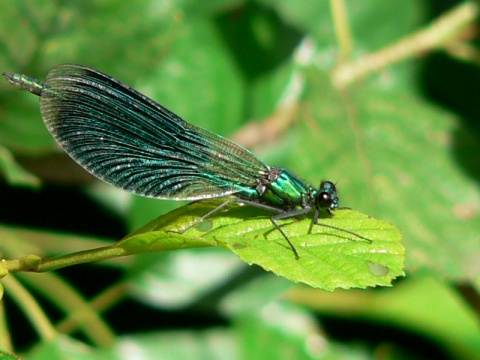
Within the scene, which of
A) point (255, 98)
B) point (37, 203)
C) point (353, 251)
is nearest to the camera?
point (353, 251)

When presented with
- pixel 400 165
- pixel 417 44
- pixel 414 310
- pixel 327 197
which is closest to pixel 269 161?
pixel 400 165

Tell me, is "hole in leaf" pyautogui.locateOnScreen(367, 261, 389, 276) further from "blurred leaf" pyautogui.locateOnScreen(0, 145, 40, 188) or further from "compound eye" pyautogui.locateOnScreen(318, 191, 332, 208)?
"blurred leaf" pyautogui.locateOnScreen(0, 145, 40, 188)

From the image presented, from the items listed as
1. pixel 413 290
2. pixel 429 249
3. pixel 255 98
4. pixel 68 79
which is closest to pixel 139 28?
pixel 68 79

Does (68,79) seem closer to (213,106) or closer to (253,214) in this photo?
(253,214)

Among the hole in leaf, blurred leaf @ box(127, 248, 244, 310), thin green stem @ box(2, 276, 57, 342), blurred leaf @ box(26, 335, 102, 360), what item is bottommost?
the hole in leaf

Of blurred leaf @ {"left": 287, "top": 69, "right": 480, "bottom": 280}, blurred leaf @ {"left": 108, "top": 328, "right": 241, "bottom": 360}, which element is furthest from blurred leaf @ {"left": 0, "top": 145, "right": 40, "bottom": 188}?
blurred leaf @ {"left": 287, "top": 69, "right": 480, "bottom": 280}
